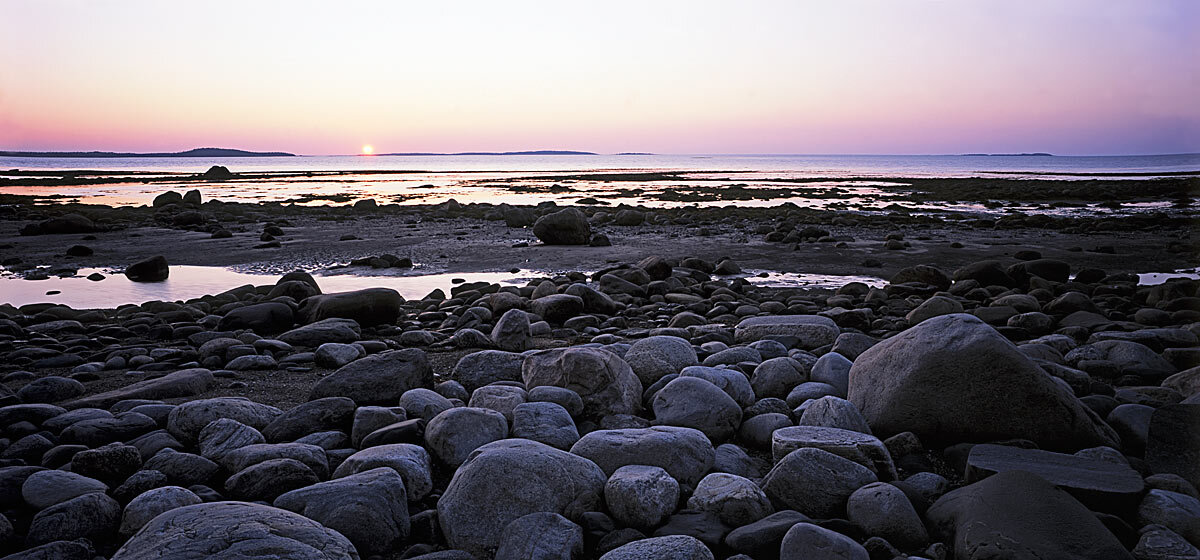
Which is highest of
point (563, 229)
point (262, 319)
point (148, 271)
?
point (563, 229)

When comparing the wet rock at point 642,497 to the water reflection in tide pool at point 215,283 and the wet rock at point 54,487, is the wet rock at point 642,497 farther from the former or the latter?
the water reflection in tide pool at point 215,283

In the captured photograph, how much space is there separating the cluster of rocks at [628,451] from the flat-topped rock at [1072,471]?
0.01 metres

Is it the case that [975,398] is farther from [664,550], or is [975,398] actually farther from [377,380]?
[377,380]

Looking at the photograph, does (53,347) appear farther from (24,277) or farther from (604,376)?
(24,277)

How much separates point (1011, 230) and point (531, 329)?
14.4 meters

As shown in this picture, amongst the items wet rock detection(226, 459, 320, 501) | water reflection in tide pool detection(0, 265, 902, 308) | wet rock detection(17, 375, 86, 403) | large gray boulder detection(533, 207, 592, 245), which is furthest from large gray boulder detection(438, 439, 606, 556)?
large gray boulder detection(533, 207, 592, 245)

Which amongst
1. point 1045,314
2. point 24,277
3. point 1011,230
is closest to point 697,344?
point 1045,314

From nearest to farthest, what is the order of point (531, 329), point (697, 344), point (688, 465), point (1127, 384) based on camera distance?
point (688, 465)
point (1127, 384)
point (697, 344)
point (531, 329)

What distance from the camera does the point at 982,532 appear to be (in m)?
2.61

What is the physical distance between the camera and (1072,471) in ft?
10.3

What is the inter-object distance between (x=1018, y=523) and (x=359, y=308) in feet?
19.1

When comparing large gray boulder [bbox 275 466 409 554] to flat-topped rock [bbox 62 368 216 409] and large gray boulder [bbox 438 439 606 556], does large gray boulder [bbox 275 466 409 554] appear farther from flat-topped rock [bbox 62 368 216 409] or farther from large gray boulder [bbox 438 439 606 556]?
flat-topped rock [bbox 62 368 216 409]

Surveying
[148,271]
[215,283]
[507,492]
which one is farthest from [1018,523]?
[148,271]

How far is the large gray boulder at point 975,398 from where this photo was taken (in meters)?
3.64
